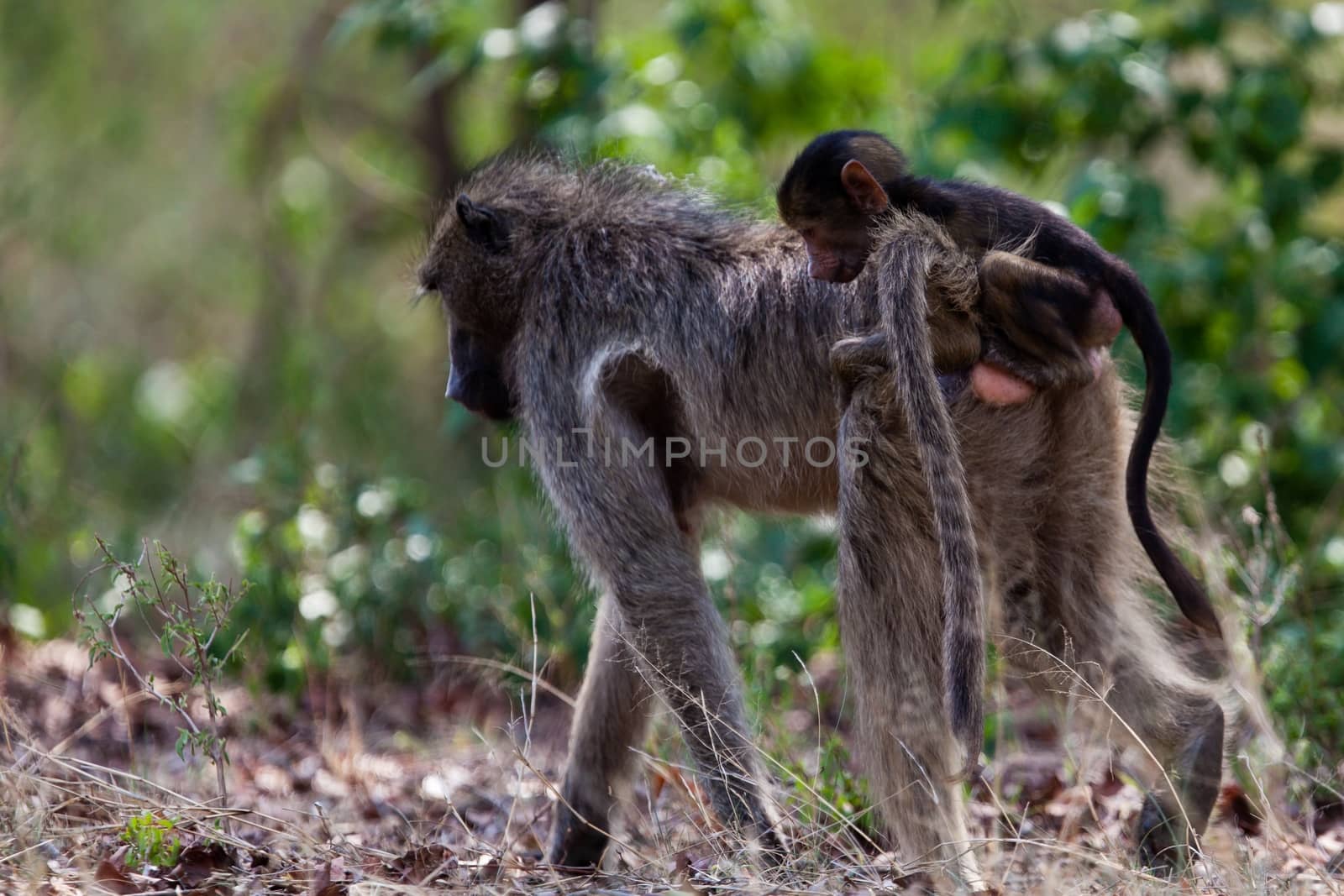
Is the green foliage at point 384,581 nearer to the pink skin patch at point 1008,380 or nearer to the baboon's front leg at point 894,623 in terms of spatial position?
the baboon's front leg at point 894,623

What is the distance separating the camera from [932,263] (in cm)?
294

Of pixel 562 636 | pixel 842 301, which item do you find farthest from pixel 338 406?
pixel 842 301

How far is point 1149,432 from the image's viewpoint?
297 cm

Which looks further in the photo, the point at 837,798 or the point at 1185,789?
the point at 837,798

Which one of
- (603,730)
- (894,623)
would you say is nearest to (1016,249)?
(894,623)

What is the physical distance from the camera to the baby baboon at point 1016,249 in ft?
9.63

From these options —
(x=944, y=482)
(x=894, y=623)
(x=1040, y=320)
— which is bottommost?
(x=894, y=623)

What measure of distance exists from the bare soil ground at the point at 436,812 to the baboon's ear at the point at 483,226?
1249 mm

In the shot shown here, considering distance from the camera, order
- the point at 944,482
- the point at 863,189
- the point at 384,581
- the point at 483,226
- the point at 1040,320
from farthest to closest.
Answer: the point at 384,581 < the point at 483,226 < the point at 863,189 < the point at 1040,320 < the point at 944,482

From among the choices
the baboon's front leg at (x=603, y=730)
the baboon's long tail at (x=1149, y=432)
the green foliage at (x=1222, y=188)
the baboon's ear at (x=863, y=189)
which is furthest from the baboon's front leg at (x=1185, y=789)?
the green foliage at (x=1222, y=188)

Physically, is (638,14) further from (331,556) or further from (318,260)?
A: (331,556)

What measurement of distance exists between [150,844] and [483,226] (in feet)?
5.91

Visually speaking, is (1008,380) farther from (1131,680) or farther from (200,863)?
(200,863)

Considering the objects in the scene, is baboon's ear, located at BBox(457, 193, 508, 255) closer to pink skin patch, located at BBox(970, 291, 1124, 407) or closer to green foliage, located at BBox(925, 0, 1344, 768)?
pink skin patch, located at BBox(970, 291, 1124, 407)
